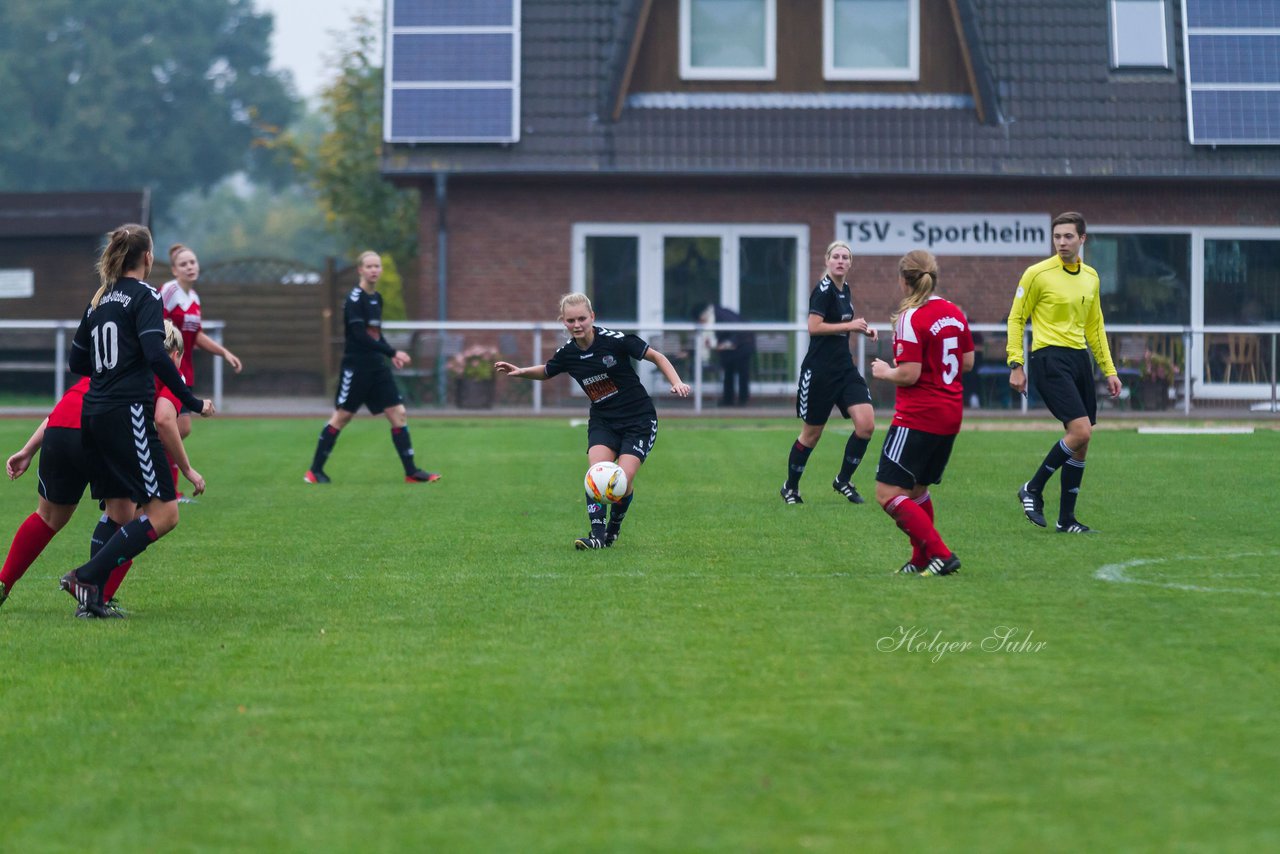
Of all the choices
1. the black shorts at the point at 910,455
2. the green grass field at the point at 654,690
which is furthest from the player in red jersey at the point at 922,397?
the green grass field at the point at 654,690

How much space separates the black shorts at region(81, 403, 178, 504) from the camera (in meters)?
7.75

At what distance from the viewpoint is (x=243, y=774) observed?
517 centimetres

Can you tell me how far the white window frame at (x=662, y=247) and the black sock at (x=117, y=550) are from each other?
19.4 meters

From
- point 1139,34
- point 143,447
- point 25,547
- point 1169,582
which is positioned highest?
point 1139,34

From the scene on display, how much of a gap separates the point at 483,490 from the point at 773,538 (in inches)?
154

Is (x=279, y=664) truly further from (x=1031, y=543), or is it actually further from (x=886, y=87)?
(x=886, y=87)

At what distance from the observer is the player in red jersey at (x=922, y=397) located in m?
8.78

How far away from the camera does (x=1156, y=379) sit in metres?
24.4

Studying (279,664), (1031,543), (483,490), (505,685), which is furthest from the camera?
(483,490)

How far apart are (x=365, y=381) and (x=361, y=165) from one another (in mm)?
23974

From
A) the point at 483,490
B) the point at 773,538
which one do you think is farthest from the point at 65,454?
the point at 483,490

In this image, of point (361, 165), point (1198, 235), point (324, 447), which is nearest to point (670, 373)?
point (324, 447)

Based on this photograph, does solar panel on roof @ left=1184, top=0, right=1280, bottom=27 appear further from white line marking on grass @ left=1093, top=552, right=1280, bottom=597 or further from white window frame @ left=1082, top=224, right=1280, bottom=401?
white line marking on grass @ left=1093, top=552, right=1280, bottom=597

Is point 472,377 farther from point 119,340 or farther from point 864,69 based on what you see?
point 119,340
